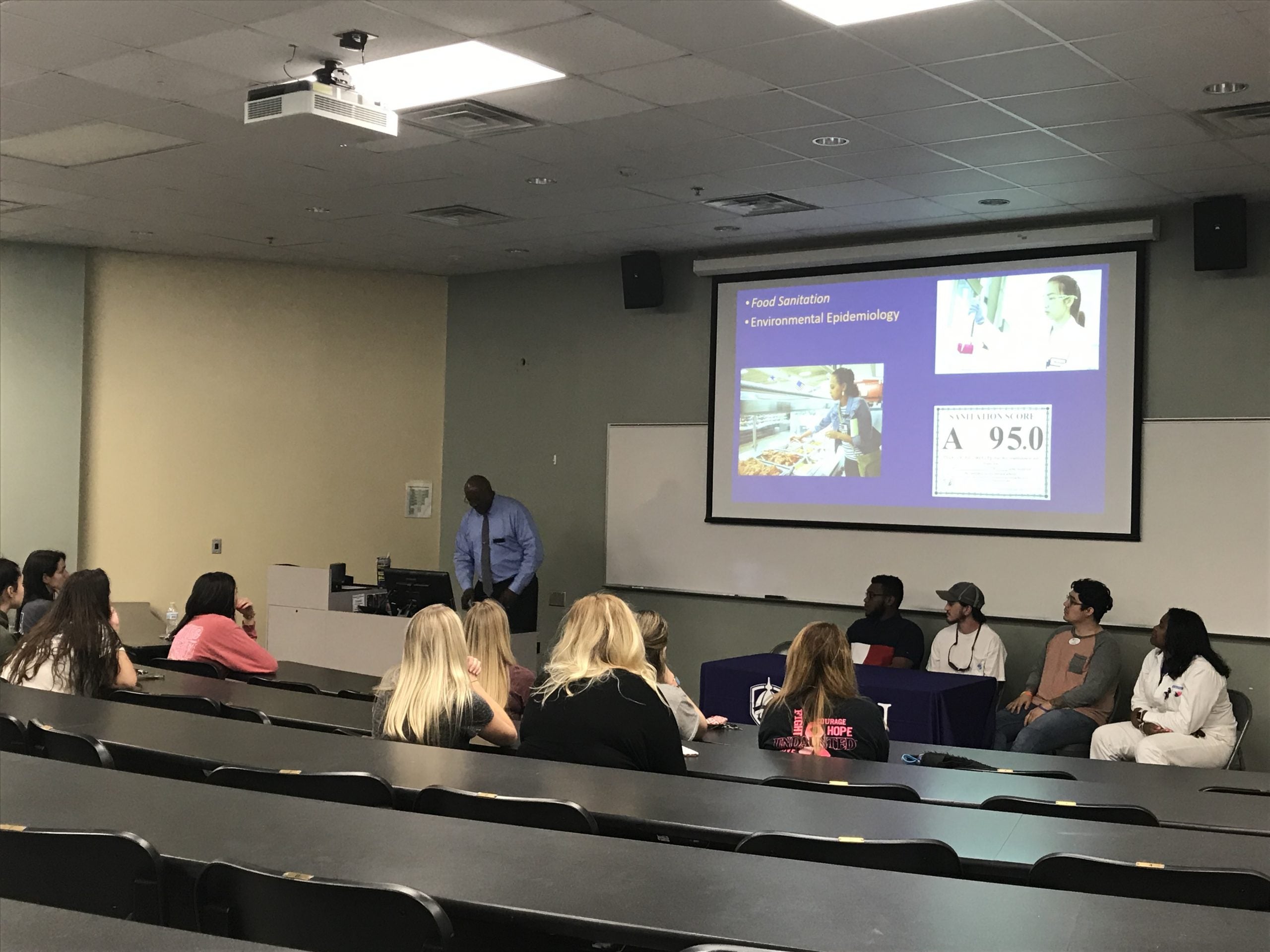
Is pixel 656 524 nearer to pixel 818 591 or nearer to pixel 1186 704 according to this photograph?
pixel 818 591

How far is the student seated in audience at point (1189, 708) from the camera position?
222 inches

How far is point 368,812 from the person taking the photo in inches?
103

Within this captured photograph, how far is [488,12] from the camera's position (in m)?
4.29

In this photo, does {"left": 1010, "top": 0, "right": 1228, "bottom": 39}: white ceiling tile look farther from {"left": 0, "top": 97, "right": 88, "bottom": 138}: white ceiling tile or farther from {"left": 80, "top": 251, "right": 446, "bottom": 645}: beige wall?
{"left": 80, "top": 251, "right": 446, "bottom": 645}: beige wall

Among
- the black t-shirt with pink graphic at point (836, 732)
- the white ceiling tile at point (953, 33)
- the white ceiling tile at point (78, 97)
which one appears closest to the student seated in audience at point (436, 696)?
the black t-shirt with pink graphic at point (836, 732)

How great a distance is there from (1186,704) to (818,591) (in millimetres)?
2883

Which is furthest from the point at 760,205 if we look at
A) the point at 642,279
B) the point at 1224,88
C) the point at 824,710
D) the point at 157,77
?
the point at 824,710

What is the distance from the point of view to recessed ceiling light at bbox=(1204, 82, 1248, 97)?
4805 mm

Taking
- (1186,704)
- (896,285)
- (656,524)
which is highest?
(896,285)

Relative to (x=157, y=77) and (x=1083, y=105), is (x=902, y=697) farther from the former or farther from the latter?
(x=157, y=77)

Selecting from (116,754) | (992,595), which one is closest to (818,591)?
(992,595)

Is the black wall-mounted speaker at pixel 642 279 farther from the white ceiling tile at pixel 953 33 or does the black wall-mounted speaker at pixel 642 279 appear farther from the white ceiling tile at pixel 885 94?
the white ceiling tile at pixel 953 33

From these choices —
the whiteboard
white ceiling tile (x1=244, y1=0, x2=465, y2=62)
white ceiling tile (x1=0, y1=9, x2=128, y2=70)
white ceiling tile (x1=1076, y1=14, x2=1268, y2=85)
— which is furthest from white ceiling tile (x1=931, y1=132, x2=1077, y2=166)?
white ceiling tile (x1=0, y1=9, x2=128, y2=70)

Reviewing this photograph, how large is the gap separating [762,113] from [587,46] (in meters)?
1.06
